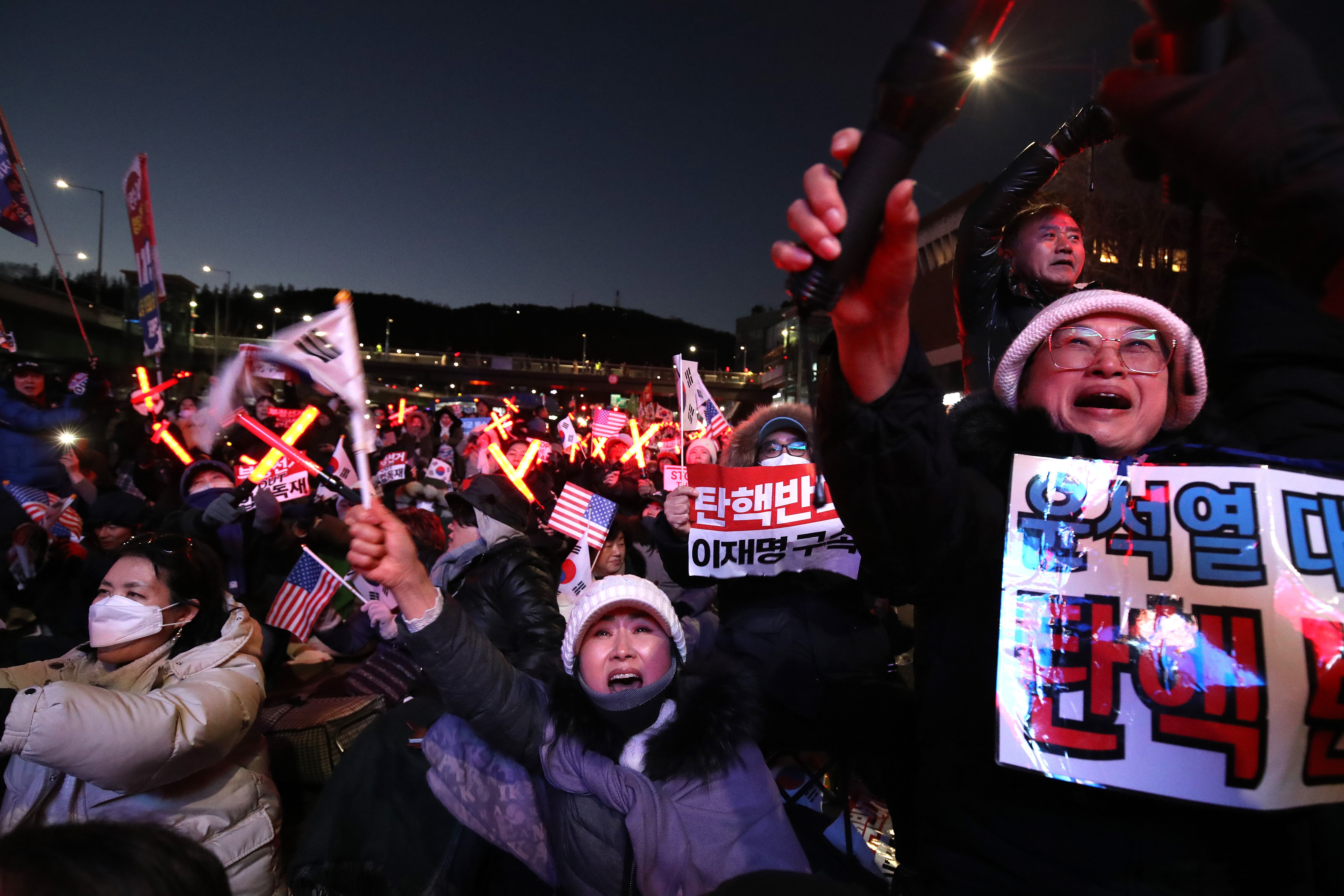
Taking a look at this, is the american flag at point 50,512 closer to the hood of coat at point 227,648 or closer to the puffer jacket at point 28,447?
the puffer jacket at point 28,447

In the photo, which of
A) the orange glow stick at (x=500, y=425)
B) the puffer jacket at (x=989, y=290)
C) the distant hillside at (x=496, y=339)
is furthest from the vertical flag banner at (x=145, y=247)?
the distant hillside at (x=496, y=339)

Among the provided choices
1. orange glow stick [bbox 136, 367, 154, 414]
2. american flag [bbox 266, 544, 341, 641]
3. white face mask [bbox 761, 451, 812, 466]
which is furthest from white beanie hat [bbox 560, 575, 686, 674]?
orange glow stick [bbox 136, 367, 154, 414]

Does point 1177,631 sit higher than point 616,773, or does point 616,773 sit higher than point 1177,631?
point 1177,631

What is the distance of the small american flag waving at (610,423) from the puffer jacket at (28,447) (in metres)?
9.94

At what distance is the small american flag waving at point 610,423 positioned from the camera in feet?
51.6

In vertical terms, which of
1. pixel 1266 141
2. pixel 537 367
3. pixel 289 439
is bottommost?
pixel 289 439

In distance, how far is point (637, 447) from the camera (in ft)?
47.5

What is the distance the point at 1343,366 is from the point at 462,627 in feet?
7.99

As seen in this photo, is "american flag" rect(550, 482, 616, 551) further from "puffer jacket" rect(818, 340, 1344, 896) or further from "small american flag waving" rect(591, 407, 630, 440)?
"small american flag waving" rect(591, 407, 630, 440)

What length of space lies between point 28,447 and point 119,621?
5148mm

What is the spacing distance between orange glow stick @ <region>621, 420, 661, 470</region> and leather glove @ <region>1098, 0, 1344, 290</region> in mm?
13274

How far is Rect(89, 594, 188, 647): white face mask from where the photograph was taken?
2885mm

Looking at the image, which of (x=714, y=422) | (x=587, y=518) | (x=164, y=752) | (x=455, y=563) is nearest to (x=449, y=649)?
(x=164, y=752)

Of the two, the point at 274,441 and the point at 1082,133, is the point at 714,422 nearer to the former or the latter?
the point at 274,441
